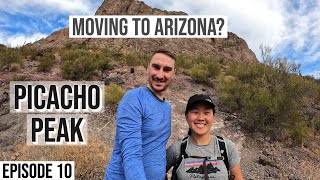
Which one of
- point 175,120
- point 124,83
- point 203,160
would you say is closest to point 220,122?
point 175,120

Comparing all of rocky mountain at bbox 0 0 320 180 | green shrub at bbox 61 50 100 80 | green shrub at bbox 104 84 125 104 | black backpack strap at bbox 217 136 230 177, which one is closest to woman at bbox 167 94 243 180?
black backpack strap at bbox 217 136 230 177

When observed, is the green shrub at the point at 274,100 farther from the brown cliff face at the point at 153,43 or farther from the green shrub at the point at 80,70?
the brown cliff face at the point at 153,43

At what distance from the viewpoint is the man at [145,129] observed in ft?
6.81

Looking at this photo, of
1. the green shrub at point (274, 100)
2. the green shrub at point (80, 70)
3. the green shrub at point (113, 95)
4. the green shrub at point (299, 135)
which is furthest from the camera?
Result: the green shrub at point (80, 70)

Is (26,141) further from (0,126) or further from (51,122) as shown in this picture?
(0,126)

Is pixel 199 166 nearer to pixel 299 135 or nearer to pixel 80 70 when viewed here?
pixel 299 135

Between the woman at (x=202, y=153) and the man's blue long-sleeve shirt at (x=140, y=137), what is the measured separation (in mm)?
149

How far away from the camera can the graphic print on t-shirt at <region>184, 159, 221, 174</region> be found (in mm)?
2317

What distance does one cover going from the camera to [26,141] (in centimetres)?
779

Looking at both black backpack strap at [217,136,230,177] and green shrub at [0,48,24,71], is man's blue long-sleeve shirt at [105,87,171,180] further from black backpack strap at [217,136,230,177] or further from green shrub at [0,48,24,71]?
green shrub at [0,48,24,71]

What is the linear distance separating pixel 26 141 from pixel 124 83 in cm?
517

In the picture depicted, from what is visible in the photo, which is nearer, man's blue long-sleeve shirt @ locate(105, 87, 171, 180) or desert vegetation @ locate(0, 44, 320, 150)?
man's blue long-sleeve shirt @ locate(105, 87, 171, 180)

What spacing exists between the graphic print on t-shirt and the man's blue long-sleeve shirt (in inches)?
6.3

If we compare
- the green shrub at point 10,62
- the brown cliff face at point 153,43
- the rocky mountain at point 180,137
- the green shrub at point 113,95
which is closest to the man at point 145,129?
the rocky mountain at point 180,137
